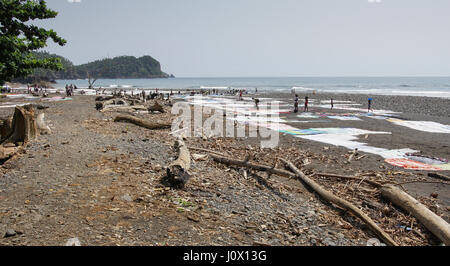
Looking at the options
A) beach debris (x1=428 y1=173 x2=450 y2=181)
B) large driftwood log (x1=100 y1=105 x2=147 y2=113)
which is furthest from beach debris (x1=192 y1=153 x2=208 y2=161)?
large driftwood log (x1=100 y1=105 x2=147 y2=113)

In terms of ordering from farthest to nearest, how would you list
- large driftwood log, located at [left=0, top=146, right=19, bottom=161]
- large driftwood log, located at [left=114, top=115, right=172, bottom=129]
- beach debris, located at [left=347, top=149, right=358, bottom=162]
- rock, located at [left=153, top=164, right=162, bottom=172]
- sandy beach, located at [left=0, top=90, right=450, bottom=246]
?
large driftwood log, located at [left=114, top=115, right=172, bottom=129] < beach debris, located at [left=347, top=149, right=358, bottom=162] < rock, located at [left=153, top=164, right=162, bottom=172] < large driftwood log, located at [left=0, top=146, right=19, bottom=161] < sandy beach, located at [left=0, top=90, right=450, bottom=246]

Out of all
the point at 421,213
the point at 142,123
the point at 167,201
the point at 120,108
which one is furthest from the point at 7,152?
the point at 120,108

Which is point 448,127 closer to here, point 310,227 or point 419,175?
point 419,175

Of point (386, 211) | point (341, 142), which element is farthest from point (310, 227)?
point (341, 142)

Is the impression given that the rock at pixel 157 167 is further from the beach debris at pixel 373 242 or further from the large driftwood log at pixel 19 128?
the beach debris at pixel 373 242

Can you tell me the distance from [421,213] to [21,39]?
36.3 feet

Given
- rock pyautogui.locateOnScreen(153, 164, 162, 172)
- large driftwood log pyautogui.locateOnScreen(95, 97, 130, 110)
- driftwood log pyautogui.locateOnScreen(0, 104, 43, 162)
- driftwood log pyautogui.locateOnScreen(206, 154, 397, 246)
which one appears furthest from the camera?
large driftwood log pyautogui.locateOnScreen(95, 97, 130, 110)

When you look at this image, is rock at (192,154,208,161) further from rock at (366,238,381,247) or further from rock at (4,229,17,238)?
rock at (4,229,17,238)

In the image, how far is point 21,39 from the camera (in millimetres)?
7898

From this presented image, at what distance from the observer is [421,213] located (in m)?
6.72

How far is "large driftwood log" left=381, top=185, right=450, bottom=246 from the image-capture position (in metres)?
6.00

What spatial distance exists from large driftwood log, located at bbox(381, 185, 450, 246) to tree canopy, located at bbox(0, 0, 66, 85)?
10.1m

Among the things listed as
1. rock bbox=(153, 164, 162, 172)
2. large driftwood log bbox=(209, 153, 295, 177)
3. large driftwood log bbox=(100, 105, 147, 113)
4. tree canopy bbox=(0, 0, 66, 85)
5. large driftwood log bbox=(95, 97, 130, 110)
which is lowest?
large driftwood log bbox=(209, 153, 295, 177)
